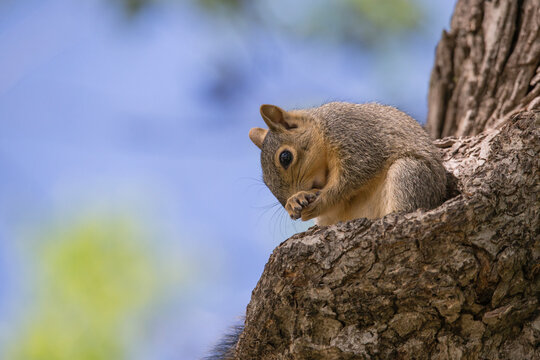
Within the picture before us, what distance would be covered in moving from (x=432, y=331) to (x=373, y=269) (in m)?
0.24

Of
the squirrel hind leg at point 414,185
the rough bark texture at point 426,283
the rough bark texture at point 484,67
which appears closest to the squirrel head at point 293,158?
the squirrel hind leg at point 414,185

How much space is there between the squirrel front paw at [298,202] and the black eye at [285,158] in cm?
16

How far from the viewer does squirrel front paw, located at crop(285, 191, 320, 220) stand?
2436 mm

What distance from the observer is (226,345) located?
2.56 m

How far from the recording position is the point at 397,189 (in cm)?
226

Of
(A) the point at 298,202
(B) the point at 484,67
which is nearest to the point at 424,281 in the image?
(A) the point at 298,202

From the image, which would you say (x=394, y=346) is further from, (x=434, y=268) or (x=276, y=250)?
(x=276, y=250)

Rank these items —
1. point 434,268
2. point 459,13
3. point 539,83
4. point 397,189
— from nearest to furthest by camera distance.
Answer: point 434,268 < point 397,189 < point 539,83 < point 459,13

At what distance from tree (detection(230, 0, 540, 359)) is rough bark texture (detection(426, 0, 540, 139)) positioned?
4.20 feet

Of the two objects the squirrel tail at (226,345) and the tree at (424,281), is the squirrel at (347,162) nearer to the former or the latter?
the tree at (424,281)

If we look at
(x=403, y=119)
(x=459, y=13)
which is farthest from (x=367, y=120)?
(x=459, y=13)

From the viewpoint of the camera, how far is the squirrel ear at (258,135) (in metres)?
2.90

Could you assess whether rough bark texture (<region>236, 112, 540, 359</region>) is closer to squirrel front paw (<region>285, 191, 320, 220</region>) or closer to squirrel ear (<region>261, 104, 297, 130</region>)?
squirrel front paw (<region>285, 191, 320, 220</region>)

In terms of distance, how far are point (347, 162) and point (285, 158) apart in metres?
0.27
